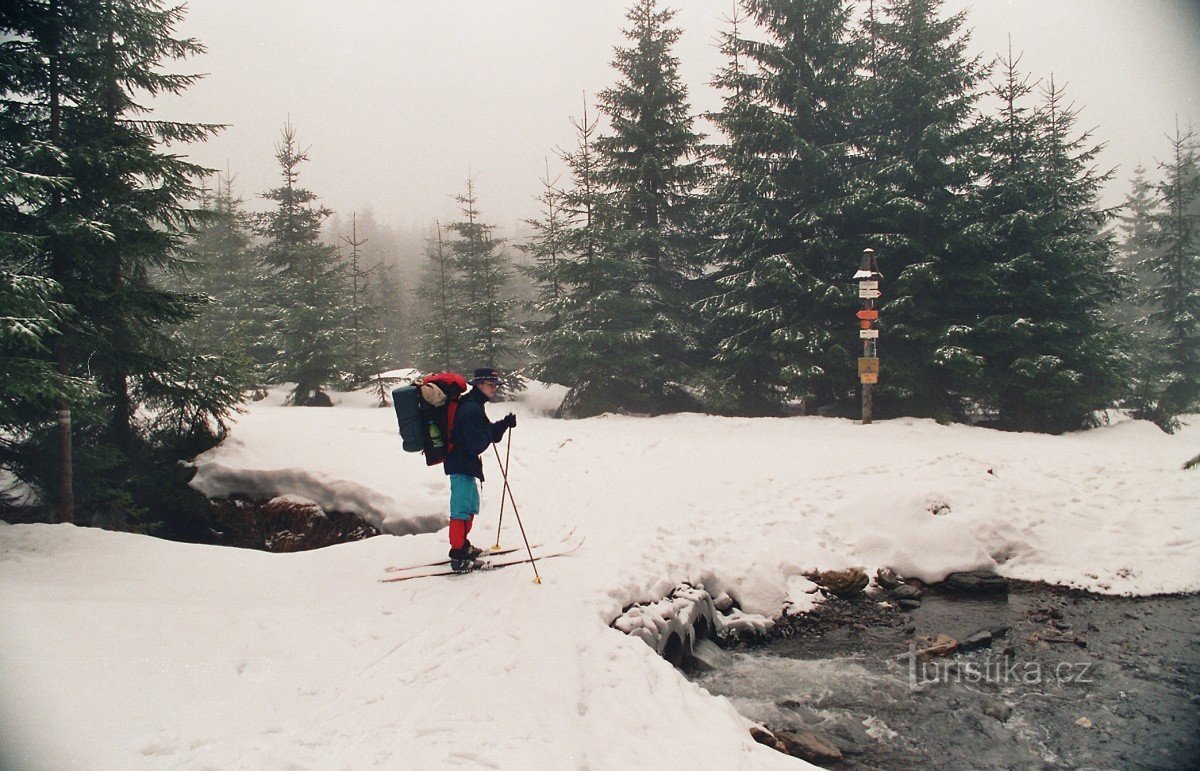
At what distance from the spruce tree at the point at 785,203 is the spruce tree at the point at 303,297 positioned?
14.1m

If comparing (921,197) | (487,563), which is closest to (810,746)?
(487,563)

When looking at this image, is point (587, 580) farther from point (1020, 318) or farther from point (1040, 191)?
point (1040, 191)

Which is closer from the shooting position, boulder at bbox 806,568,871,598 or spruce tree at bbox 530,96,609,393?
boulder at bbox 806,568,871,598

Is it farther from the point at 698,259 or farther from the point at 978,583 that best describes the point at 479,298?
the point at 978,583

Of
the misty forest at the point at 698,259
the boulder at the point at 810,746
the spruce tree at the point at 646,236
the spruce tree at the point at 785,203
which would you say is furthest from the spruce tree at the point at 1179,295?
the boulder at the point at 810,746

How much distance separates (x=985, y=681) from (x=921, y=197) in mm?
14760

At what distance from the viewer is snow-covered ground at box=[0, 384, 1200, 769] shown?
3.37 meters

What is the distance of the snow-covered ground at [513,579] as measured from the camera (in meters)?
3.37

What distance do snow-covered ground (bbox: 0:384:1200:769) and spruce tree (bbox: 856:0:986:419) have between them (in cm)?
252

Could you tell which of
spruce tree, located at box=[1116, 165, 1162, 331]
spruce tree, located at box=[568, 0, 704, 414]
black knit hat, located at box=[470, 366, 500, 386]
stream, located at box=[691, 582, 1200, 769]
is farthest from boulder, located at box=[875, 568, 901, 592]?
spruce tree, located at box=[1116, 165, 1162, 331]

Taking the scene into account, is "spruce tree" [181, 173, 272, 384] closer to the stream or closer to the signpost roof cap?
the signpost roof cap

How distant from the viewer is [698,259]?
63.3 ft

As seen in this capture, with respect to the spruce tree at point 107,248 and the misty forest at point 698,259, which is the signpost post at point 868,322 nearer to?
the misty forest at point 698,259

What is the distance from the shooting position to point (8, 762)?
2.59 meters
